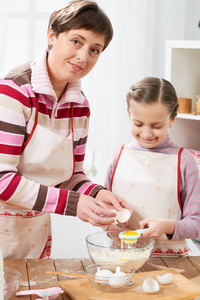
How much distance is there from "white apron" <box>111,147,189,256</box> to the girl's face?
0.09 metres

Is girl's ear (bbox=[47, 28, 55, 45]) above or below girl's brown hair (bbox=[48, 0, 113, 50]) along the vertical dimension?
below

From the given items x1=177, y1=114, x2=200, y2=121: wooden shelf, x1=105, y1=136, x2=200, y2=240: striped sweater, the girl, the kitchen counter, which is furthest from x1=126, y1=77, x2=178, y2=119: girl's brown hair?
x1=177, y1=114, x2=200, y2=121: wooden shelf

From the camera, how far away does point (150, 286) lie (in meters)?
1.18

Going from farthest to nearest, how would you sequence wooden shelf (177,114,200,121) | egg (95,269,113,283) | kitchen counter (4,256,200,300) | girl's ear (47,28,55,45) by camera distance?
1. wooden shelf (177,114,200,121)
2. girl's ear (47,28,55,45)
3. kitchen counter (4,256,200,300)
4. egg (95,269,113,283)

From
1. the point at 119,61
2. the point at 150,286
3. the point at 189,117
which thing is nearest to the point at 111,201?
the point at 150,286

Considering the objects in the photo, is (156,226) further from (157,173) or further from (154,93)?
(154,93)

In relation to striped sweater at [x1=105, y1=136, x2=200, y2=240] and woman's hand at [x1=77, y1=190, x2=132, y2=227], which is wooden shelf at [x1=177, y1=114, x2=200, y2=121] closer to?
striped sweater at [x1=105, y1=136, x2=200, y2=240]

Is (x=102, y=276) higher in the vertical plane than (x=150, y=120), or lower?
lower

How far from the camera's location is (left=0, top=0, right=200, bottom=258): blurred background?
2.81m

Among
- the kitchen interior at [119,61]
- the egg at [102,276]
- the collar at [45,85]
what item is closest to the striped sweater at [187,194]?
the collar at [45,85]

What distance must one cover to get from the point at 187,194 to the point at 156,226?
0.71ft

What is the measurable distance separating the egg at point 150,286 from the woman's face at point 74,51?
2.15 feet

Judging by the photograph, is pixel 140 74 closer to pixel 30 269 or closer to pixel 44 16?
pixel 44 16

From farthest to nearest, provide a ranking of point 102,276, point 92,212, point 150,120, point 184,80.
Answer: point 184,80 → point 150,120 → point 92,212 → point 102,276
